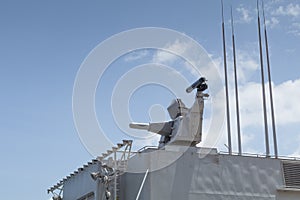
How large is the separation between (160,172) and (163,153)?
1040 millimetres

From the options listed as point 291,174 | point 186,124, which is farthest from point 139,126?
point 291,174

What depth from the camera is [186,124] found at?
2948 centimetres

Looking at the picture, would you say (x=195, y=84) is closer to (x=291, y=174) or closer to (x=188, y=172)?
(x=188, y=172)

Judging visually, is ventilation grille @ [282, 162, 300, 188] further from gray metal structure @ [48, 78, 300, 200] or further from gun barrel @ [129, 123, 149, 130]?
gun barrel @ [129, 123, 149, 130]

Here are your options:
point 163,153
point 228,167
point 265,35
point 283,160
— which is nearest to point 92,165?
point 163,153

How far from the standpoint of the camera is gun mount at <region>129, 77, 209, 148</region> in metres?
29.1

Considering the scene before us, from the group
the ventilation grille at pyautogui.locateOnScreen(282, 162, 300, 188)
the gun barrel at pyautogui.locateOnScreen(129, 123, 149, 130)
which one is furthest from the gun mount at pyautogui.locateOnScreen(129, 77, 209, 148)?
the ventilation grille at pyautogui.locateOnScreen(282, 162, 300, 188)

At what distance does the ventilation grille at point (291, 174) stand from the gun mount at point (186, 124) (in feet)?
17.3

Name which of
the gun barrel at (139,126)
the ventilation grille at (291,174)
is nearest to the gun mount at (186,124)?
the gun barrel at (139,126)

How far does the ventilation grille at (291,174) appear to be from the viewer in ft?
95.7

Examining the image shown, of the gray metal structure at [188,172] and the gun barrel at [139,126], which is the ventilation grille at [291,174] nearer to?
the gray metal structure at [188,172]

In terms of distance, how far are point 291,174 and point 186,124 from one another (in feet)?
21.8

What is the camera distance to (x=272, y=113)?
34688mm

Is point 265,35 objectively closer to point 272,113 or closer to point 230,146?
point 272,113
